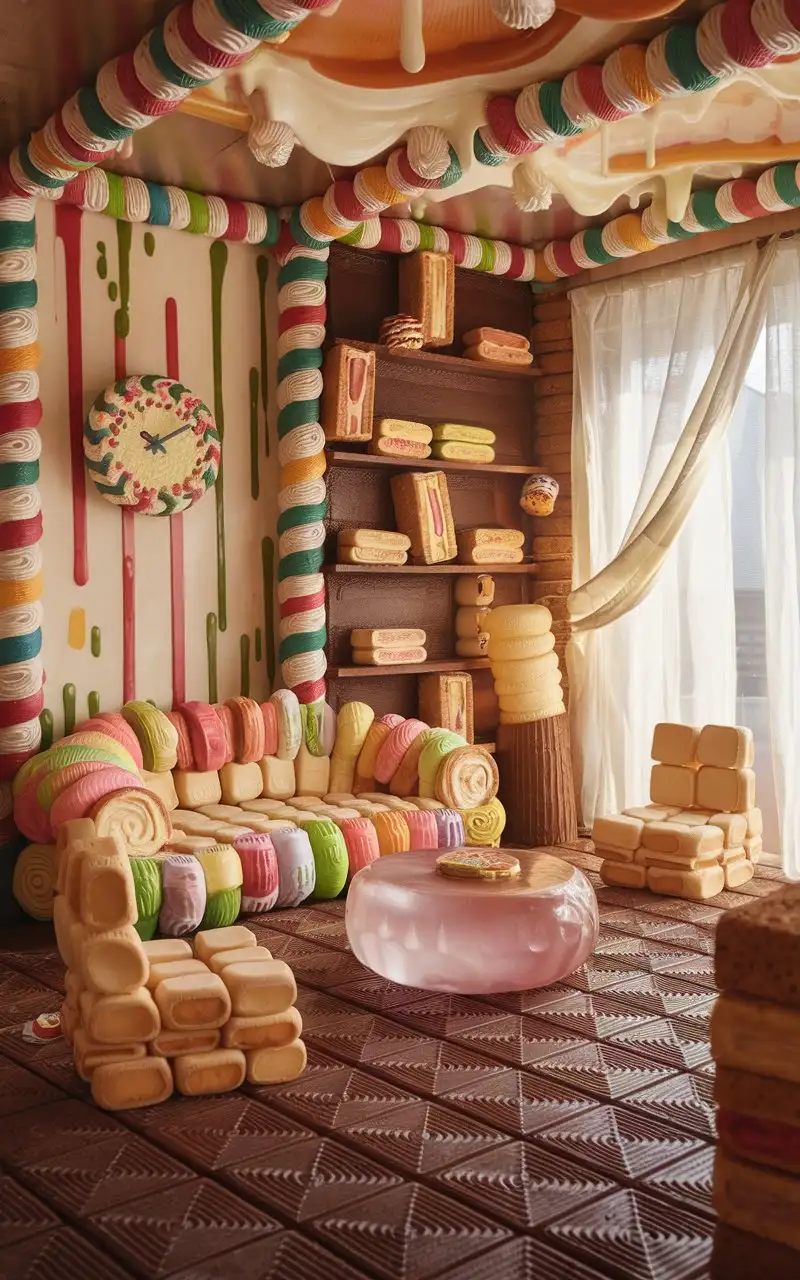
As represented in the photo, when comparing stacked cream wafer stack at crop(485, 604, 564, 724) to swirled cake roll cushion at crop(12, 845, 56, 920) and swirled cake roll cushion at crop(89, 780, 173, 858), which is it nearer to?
swirled cake roll cushion at crop(89, 780, 173, 858)

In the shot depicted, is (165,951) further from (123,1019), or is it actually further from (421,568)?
(421,568)

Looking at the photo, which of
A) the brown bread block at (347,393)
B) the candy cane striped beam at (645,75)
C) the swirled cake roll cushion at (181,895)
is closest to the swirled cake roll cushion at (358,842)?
the swirled cake roll cushion at (181,895)

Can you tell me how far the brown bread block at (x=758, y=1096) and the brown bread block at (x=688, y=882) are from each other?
3.05 m

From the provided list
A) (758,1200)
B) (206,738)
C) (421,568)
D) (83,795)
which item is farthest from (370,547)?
(758,1200)

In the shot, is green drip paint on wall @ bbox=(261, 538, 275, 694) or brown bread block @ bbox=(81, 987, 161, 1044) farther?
green drip paint on wall @ bbox=(261, 538, 275, 694)

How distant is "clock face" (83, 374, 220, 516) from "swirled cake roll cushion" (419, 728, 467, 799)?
1599 mm

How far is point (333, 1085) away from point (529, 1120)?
0.55m

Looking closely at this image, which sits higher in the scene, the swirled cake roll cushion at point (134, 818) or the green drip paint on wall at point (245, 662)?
the green drip paint on wall at point (245, 662)

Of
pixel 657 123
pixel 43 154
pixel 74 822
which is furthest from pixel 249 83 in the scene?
pixel 74 822

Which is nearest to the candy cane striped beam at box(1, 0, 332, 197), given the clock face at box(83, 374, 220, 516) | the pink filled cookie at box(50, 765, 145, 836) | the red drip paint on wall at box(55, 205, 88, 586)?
the red drip paint on wall at box(55, 205, 88, 586)

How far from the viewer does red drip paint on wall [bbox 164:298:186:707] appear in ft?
18.1

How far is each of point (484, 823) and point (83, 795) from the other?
1979 millimetres

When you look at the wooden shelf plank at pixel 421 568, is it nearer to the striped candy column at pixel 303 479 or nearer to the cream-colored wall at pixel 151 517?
the striped candy column at pixel 303 479

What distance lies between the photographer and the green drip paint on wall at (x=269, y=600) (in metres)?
5.88
